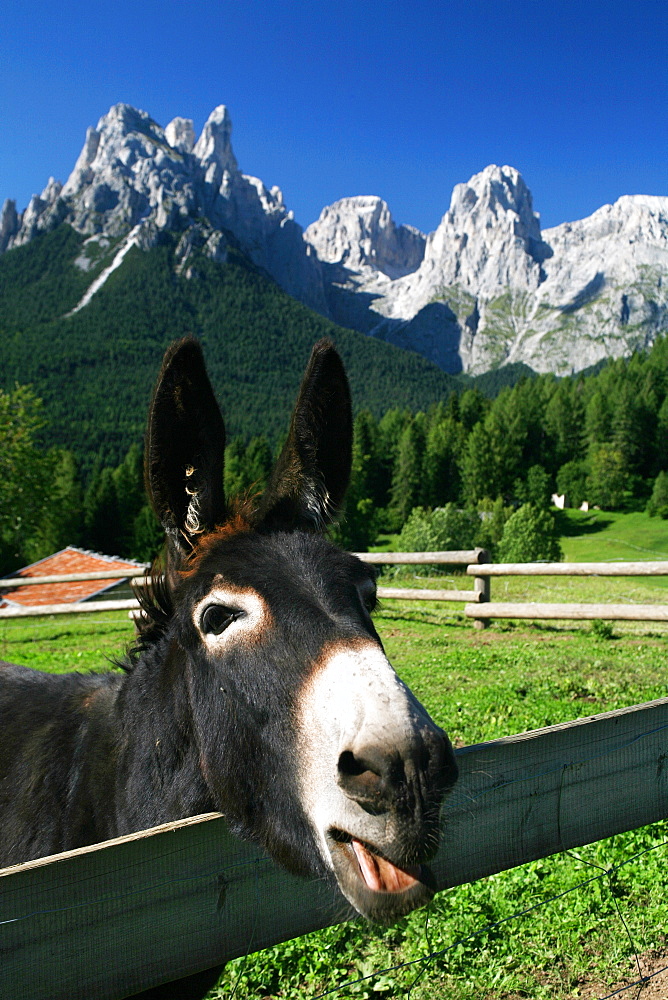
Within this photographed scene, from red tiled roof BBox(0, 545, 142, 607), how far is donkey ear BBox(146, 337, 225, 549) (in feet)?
32.4

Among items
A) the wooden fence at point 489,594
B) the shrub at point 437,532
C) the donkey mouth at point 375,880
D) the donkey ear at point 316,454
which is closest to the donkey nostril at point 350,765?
the donkey mouth at point 375,880

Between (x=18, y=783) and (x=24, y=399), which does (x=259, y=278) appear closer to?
(x=24, y=399)

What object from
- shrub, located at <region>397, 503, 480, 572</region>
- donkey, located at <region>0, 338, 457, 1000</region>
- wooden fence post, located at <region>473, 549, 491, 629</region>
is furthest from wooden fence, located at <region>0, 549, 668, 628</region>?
shrub, located at <region>397, 503, 480, 572</region>

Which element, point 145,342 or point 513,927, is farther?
point 145,342

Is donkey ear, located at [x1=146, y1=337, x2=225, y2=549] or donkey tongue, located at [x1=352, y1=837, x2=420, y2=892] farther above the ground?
donkey ear, located at [x1=146, y1=337, x2=225, y2=549]

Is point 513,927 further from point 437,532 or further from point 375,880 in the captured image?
point 437,532

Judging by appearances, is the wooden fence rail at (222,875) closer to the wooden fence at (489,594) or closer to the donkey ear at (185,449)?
the donkey ear at (185,449)

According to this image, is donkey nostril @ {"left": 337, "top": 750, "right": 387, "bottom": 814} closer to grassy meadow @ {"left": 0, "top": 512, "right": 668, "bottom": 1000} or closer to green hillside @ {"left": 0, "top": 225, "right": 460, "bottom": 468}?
grassy meadow @ {"left": 0, "top": 512, "right": 668, "bottom": 1000}

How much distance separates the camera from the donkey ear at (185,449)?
1909 millimetres

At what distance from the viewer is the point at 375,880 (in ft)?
4.22

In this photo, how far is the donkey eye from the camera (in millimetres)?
1746

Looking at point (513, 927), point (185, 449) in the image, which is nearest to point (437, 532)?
point (513, 927)

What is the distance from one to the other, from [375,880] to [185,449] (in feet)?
4.22

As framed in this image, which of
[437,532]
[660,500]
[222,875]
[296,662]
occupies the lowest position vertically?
[437,532]
